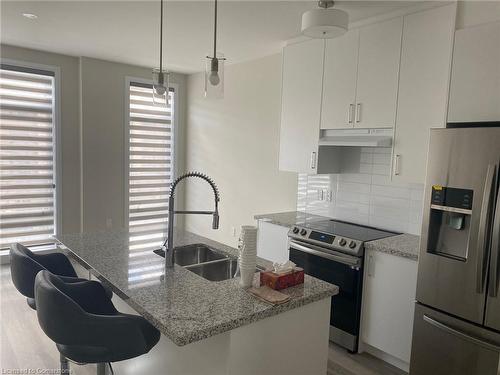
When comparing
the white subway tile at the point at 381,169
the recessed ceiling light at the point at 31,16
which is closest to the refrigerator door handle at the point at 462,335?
the white subway tile at the point at 381,169

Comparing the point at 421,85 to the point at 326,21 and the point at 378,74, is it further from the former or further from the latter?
the point at 326,21

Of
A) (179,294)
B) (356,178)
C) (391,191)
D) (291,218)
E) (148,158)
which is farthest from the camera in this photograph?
(148,158)

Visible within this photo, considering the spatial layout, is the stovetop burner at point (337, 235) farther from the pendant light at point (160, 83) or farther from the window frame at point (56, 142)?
the window frame at point (56, 142)

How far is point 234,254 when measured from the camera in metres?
2.40

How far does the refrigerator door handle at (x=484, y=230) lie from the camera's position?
2131 mm

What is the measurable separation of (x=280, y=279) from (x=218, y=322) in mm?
446

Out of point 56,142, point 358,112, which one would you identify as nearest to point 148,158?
point 56,142

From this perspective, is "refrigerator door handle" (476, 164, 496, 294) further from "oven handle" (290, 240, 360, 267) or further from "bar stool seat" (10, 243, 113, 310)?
"bar stool seat" (10, 243, 113, 310)

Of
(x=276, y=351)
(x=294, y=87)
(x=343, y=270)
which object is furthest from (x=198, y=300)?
(x=294, y=87)

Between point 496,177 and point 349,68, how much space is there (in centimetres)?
153

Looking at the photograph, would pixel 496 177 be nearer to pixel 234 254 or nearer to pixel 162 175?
pixel 234 254

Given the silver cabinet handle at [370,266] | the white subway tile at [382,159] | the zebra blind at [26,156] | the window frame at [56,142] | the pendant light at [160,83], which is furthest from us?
the window frame at [56,142]

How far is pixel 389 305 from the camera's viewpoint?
2.78 m

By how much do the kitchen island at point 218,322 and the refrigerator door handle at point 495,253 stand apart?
3.29 ft
